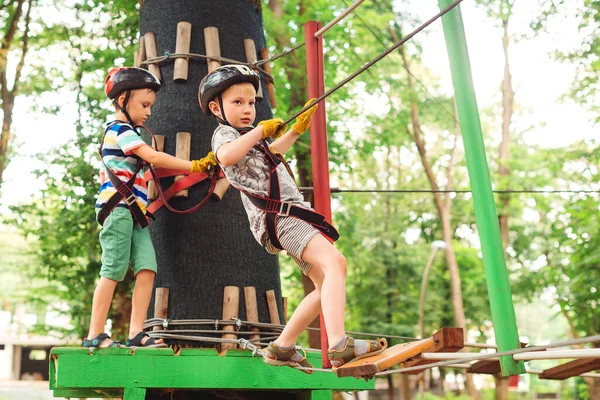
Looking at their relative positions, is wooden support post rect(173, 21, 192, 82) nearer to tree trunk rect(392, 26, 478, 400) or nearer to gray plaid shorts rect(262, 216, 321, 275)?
gray plaid shorts rect(262, 216, 321, 275)

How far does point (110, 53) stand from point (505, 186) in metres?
13.4

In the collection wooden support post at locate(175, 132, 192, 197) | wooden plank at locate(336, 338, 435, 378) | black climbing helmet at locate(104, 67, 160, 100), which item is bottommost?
wooden plank at locate(336, 338, 435, 378)

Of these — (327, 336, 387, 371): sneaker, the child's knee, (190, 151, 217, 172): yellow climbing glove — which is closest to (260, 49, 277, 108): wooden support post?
(190, 151, 217, 172): yellow climbing glove

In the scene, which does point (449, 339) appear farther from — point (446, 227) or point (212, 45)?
point (446, 227)

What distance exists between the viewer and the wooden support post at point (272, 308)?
4.89m

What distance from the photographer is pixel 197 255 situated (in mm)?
4809

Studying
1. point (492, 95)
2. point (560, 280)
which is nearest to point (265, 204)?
point (560, 280)

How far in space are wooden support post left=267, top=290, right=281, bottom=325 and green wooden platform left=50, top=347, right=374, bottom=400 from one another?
477 mm

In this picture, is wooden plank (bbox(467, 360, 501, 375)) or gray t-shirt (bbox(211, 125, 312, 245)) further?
wooden plank (bbox(467, 360, 501, 375))

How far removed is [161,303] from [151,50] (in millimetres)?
1973

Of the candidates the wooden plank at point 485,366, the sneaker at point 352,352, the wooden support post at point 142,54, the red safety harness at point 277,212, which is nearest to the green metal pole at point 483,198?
the sneaker at point 352,352

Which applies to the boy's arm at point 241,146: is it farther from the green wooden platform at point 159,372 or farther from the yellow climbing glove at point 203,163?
the green wooden platform at point 159,372

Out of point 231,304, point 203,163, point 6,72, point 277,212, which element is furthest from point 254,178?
point 6,72

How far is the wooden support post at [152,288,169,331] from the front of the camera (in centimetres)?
471
